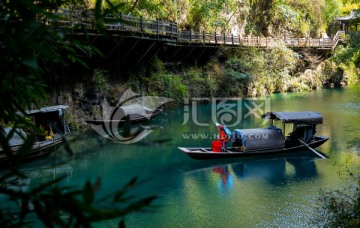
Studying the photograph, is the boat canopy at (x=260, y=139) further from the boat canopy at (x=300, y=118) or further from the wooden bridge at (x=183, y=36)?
the wooden bridge at (x=183, y=36)

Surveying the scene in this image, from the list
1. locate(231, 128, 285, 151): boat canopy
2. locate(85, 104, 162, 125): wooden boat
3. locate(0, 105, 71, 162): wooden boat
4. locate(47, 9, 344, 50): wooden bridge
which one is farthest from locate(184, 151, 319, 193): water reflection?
locate(85, 104, 162, 125): wooden boat

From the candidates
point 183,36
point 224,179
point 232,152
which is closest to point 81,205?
point 224,179

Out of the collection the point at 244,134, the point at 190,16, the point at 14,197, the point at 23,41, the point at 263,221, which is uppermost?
the point at 190,16

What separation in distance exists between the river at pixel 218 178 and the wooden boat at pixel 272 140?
0.90 feet

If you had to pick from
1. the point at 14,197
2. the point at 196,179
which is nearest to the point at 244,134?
the point at 196,179

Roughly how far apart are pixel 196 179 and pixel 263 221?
3.82 m

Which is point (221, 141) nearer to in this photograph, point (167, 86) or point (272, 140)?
point (272, 140)

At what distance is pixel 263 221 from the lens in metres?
8.86

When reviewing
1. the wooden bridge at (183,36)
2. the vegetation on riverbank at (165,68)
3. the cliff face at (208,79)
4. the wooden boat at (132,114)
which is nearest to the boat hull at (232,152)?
the wooden bridge at (183,36)

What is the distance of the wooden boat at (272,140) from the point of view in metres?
14.2

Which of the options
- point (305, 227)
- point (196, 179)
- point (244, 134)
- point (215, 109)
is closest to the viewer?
point (305, 227)

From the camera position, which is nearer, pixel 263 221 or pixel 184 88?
pixel 263 221

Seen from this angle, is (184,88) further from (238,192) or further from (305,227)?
(305,227)

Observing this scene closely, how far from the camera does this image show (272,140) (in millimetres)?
14750
